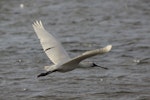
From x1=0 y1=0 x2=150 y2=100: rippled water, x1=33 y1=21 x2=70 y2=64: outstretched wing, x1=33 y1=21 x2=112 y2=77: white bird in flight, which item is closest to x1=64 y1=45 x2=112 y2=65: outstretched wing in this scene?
x1=33 y1=21 x2=112 y2=77: white bird in flight

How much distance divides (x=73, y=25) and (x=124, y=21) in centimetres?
129

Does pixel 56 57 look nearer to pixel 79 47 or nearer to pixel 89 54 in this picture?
pixel 89 54

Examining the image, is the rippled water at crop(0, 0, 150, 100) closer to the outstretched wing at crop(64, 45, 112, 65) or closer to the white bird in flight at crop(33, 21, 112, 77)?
the white bird in flight at crop(33, 21, 112, 77)

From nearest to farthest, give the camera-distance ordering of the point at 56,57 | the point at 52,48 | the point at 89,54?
the point at 89,54
the point at 56,57
the point at 52,48

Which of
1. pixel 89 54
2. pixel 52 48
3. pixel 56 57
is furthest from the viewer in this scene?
pixel 52 48

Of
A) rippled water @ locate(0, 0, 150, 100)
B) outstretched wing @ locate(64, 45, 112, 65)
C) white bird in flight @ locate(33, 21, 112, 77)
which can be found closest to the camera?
outstretched wing @ locate(64, 45, 112, 65)

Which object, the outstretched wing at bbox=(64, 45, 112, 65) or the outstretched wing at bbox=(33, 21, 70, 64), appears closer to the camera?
the outstretched wing at bbox=(64, 45, 112, 65)

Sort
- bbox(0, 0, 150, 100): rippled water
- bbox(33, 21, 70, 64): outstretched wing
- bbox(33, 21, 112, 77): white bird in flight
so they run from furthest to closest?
bbox(0, 0, 150, 100): rippled water, bbox(33, 21, 70, 64): outstretched wing, bbox(33, 21, 112, 77): white bird in flight

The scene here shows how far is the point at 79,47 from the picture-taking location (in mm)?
12617

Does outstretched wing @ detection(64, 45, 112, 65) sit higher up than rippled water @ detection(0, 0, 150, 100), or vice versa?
outstretched wing @ detection(64, 45, 112, 65)

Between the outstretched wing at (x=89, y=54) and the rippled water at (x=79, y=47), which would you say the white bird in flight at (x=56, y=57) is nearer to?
the outstretched wing at (x=89, y=54)

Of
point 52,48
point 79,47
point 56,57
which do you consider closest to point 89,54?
point 56,57

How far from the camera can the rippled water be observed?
9.59 meters

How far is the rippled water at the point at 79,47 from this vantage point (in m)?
9.59
